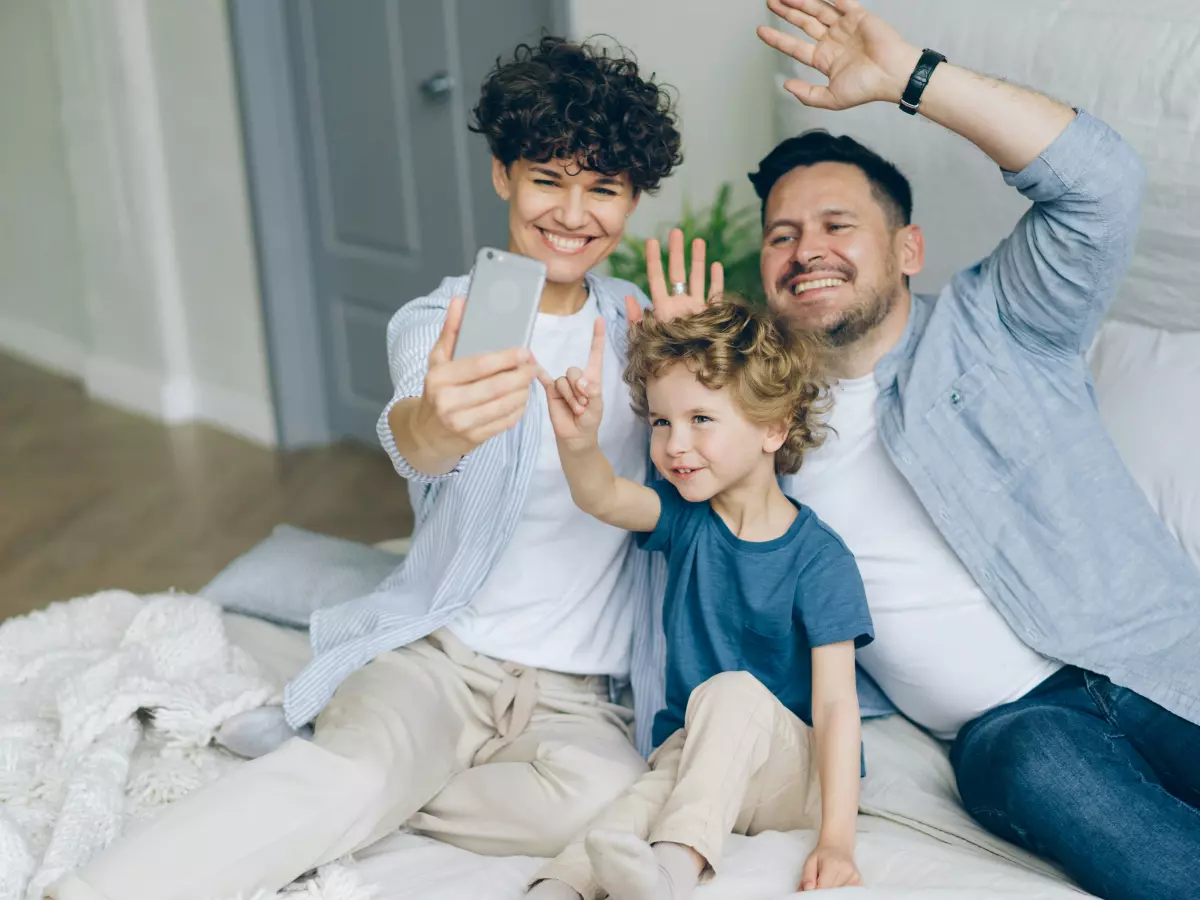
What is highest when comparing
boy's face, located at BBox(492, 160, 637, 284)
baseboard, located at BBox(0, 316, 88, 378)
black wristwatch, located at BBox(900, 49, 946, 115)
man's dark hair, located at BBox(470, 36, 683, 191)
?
black wristwatch, located at BBox(900, 49, 946, 115)

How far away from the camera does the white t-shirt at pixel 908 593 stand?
157cm

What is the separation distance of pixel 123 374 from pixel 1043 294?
3.68 metres

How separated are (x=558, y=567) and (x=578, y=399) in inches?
14.7

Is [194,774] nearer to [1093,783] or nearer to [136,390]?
[1093,783]

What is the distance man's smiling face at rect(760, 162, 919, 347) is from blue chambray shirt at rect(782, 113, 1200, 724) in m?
0.08

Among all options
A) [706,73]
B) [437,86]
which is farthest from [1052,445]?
[437,86]

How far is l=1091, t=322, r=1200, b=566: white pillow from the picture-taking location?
5.29 feet

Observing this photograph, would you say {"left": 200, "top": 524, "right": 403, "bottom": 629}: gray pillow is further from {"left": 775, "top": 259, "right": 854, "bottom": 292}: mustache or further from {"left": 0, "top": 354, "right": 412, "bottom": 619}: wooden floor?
{"left": 0, "top": 354, "right": 412, "bottom": 619}: wooden floor

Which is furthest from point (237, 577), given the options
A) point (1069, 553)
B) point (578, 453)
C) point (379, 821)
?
point (1069, 553)

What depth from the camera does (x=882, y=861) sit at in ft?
4.52

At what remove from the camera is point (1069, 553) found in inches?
62.2

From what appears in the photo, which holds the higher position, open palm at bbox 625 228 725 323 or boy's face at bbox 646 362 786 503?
open palm at bbox 625 228 725 323

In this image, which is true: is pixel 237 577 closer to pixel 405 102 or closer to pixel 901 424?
pixel 901 424

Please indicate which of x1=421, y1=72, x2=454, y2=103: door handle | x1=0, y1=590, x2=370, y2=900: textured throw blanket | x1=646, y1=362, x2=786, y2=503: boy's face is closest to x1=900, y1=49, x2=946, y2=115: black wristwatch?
x1=646, y1=362, x2=786, y2=503: boy's face
